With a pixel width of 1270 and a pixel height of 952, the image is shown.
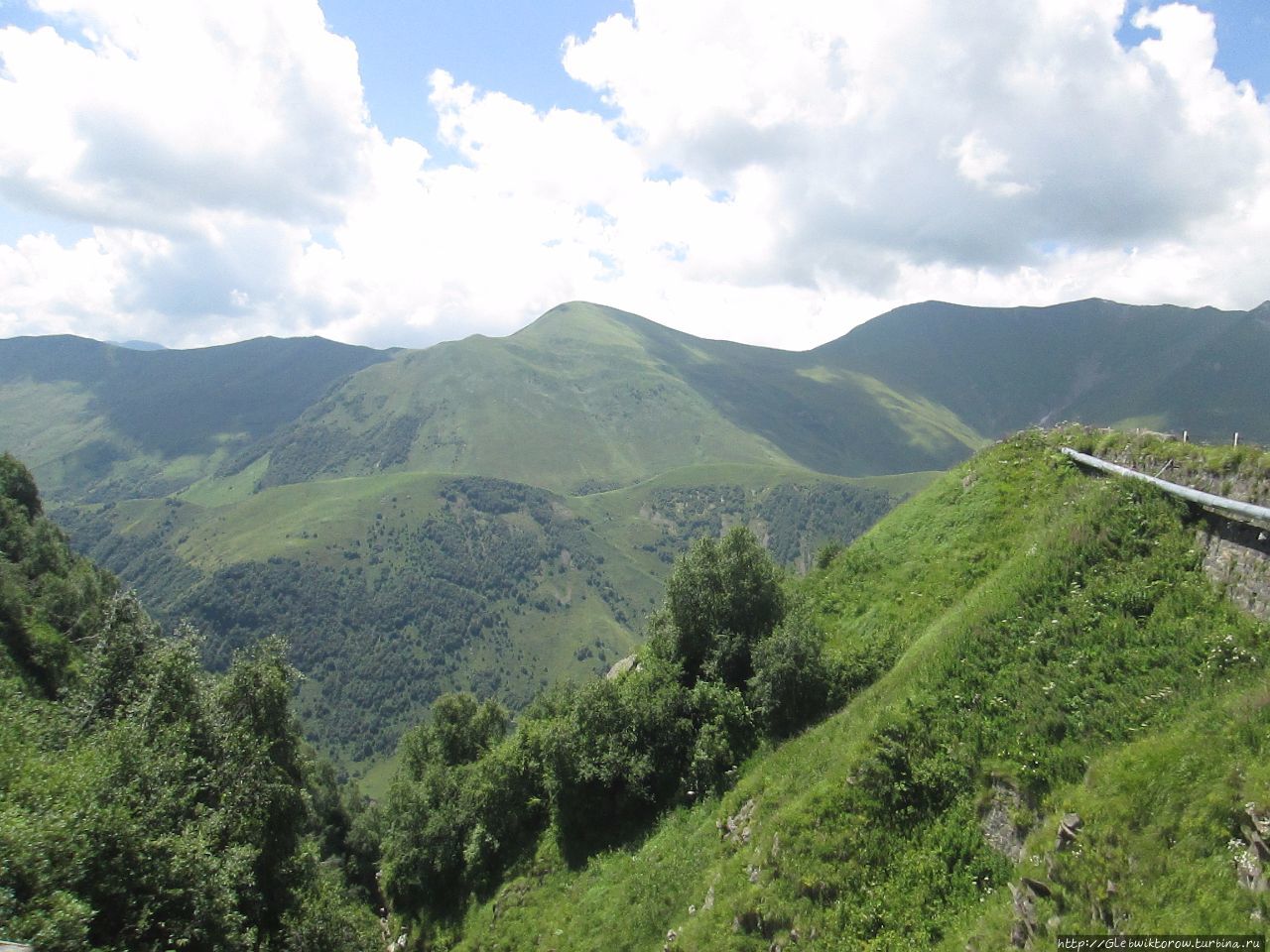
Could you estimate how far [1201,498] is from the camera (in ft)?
66.2

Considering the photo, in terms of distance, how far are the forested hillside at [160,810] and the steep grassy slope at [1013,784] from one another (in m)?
11.3

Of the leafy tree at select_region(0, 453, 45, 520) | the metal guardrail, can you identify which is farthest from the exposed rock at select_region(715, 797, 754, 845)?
the leafy tree at select_region(0, 453, 45, 520)

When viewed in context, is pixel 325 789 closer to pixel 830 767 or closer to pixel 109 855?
pixel 109 855

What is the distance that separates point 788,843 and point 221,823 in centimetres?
2129

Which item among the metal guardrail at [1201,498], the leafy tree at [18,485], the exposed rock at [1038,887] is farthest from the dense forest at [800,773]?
the leafy tree at [18,485]

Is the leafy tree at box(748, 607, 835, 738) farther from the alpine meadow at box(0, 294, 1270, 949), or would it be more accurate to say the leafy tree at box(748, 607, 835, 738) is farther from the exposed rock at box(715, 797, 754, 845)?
the exposed rock at box(715, 797, 754, 845)

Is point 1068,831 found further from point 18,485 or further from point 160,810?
point 18,485

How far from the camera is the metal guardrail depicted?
58.1 feet

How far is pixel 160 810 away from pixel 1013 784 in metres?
26.2

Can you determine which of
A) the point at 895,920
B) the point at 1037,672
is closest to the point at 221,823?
the point at 895,920

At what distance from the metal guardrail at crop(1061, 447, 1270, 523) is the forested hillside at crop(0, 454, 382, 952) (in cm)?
3107

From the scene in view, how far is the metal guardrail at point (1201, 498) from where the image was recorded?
17709 millimetres

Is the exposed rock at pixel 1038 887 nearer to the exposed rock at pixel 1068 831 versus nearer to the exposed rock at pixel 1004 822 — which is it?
the exposed rock at pixel 1068 831

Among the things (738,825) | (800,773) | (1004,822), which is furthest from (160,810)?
(1004,822)
